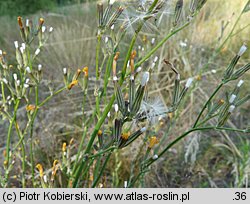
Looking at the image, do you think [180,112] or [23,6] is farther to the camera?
[23,6]

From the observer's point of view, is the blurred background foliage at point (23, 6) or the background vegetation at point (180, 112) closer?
the background vegetation at point (180, 112)

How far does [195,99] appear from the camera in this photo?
10.3 ft

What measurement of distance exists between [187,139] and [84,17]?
2.47 metres

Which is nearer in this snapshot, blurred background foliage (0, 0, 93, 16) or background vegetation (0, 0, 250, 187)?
background vegetation (0, 0, 250, 187)

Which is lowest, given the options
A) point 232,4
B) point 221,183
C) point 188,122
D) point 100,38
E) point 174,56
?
point 221,183

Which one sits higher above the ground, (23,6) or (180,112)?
(180,112)

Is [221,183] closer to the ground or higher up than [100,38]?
closer to the ground

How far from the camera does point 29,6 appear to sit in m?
6.60

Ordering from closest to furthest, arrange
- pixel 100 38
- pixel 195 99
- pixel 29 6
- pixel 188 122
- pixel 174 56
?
pixel 100 38 < pixel 188 122 < pixel 195 99 < pixel 174 56 < pixel 29 6

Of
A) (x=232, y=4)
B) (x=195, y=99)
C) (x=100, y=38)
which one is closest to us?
(x=100, y=38)

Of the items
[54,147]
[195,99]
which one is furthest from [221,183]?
[54,147]
